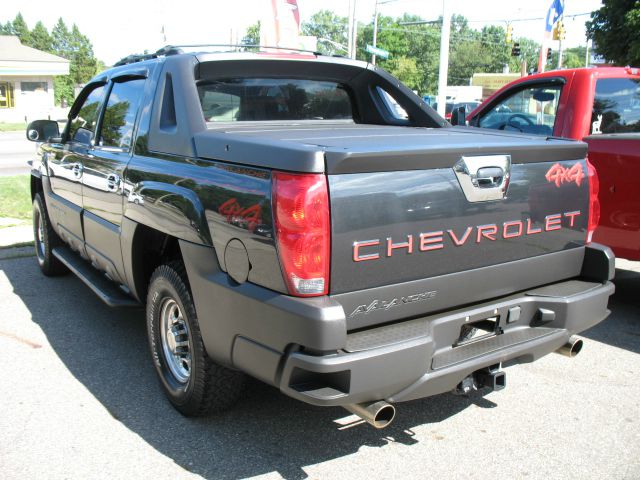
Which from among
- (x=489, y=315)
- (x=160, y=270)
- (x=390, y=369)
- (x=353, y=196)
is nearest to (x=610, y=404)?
(x=489, y=315)

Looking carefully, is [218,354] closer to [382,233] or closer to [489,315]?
[382,233]

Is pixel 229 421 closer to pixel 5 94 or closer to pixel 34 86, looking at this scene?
pixel 5 94

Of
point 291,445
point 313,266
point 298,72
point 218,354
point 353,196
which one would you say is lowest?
point 291,445

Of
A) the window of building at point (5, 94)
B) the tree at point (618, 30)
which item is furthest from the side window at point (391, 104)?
the window of building at point (5, 94)

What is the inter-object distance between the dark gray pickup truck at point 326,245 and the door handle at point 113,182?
0.13 feet

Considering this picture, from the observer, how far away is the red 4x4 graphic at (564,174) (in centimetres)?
329

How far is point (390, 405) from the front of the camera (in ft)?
9.00

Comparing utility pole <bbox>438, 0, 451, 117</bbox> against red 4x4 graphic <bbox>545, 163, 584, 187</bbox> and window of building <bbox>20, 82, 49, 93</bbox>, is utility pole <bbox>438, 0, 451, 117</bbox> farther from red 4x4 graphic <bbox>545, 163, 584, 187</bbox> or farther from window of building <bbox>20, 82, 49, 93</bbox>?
window of building <bbox>20, 82, 49, 93</bbox>

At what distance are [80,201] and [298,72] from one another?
→ 1.94 meters

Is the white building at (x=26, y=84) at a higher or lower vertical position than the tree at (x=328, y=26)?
lower

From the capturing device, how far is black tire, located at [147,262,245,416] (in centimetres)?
328

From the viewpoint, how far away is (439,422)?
3.60m

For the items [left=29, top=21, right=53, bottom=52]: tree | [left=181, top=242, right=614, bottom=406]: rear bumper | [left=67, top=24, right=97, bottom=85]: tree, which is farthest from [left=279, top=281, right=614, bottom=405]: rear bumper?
[left=29, top=21, right=53, bottom=52]: tree

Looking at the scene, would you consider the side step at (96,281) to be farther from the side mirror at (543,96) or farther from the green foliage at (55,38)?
the green foliage at (55,38)
